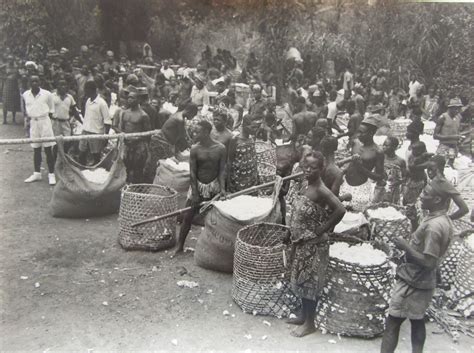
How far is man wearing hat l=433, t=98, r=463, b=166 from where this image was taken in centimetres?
866

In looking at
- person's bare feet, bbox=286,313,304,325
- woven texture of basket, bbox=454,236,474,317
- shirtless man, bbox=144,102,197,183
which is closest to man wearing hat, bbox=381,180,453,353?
person's bare feet, bbox=286,313,304,325

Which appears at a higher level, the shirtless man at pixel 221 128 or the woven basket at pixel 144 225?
the shirtless man at pixel 221 128

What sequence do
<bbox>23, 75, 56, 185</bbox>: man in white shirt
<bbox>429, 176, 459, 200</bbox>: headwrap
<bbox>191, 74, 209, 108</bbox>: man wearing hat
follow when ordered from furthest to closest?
<bbox>191, 74, 209, 108</bbox>: man wearing hat < <bbox>23, 75, 56, 185</bbox>: man in white shirt < <bbox>429, 176, 459, 200</bbox>: headwrap

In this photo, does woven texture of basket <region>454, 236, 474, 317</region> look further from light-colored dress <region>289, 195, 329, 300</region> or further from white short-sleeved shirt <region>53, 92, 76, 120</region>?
white short-sleeved shirt <region>53, 92, 76, 120</region>

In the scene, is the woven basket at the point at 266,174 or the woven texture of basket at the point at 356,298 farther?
the woven basket at the point at 266,174

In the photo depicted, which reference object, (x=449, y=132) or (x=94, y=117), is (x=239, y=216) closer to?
(x=94, y=117)

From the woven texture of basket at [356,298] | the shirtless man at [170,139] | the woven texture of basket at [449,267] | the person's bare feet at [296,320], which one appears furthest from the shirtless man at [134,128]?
the woven texture of basket at [449,267]

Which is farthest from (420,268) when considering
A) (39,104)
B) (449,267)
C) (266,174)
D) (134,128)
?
(39,104)

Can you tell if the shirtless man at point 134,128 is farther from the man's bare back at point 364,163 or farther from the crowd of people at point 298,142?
the man's bare back at point 364,163

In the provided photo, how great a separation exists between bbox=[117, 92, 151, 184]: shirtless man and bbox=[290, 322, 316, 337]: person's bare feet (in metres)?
4.30

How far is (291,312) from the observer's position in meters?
5.08

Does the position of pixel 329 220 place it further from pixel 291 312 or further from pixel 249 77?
pixel 249 77

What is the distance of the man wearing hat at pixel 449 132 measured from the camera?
28.4 ft

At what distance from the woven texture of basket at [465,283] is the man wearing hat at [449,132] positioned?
A: 12.1 feet
